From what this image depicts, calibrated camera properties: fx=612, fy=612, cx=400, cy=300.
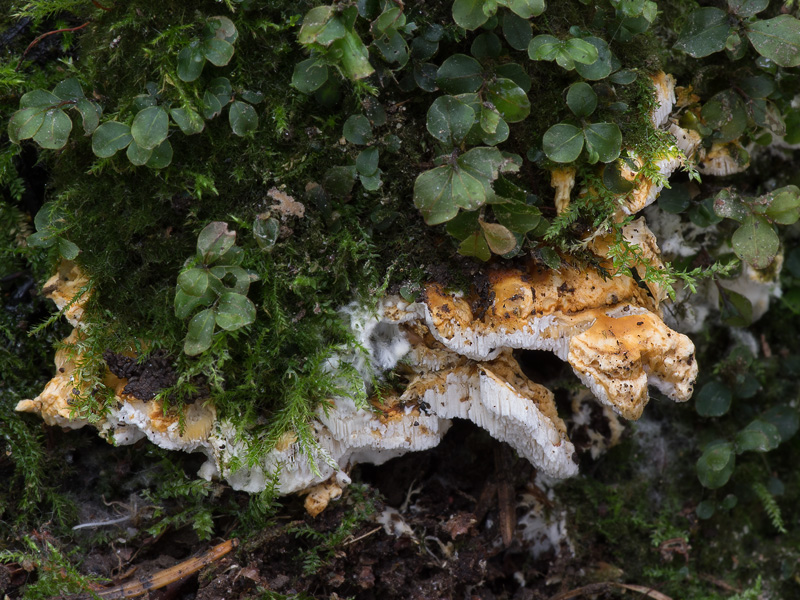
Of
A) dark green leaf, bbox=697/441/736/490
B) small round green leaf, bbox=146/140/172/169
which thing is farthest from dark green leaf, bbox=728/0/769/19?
small round green leaf, bbox=146/140/172/169

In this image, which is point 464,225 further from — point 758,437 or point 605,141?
point 758,437

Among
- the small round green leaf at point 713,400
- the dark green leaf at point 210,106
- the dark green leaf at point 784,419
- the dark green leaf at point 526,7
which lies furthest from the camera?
the dark green leaf at point 784,419

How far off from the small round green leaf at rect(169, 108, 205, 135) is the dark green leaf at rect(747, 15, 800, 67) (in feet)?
6.89

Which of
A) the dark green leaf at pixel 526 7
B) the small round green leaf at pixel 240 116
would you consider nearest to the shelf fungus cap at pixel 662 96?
the dark green leaf at pixel 526 7

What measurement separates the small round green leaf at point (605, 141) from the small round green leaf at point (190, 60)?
1395mm

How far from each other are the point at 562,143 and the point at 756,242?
937 millimetres

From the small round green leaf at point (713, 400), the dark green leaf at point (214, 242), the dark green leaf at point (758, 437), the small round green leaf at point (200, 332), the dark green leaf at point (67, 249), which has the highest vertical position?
the dark green leaf at point (214, 242)

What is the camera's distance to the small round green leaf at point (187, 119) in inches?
86.0

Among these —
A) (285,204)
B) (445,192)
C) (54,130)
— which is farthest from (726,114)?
(54,130)

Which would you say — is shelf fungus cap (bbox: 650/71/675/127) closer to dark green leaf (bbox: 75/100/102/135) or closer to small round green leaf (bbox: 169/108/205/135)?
→ small round green leaf (bbox: 169/108/205/135)

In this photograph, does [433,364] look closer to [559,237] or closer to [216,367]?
[559,237]

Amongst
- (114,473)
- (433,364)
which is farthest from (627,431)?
(114,473)

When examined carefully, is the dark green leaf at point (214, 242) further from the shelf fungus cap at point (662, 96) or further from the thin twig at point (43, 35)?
the shelf fungus cap at point (662, 96)

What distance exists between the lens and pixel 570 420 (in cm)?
309
